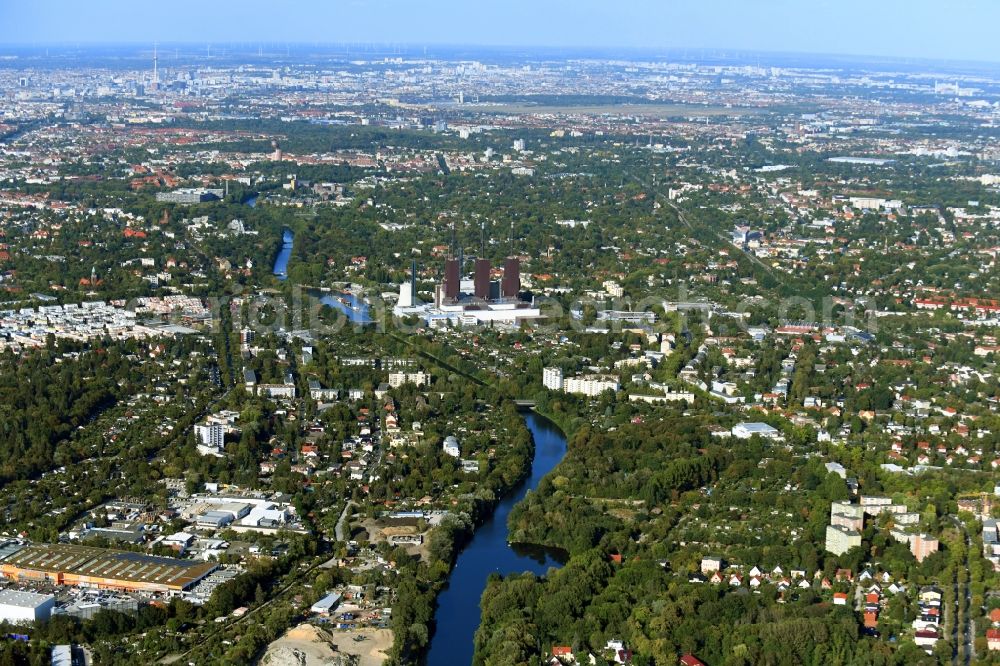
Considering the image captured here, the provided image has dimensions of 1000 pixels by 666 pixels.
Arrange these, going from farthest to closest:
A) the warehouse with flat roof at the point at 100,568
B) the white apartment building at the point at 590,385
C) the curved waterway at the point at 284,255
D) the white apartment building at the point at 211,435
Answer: the curved waterway at the point at 284,255 < the white apartment building at the point at 590,385 < the white apartment building at the point at 211,435 < the warehouse with flat roof at the point at 100,568

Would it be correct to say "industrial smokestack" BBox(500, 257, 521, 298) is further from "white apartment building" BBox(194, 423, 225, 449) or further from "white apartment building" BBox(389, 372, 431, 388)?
"white apartment building" BBox(194, 423, 225, 449)

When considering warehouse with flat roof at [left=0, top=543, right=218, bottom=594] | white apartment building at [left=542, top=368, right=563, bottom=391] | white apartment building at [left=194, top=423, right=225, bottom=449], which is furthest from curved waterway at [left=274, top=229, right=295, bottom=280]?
warehouse with flat roof at [left=0, top=543, right=218, bottom=594]

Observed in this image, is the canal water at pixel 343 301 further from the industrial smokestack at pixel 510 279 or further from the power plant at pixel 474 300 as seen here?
the industrial smokestack at pixel 510 279

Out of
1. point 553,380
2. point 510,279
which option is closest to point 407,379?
point 553,380

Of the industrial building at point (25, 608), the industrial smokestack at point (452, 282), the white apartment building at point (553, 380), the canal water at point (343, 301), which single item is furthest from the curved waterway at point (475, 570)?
the industrial smokestack at point (452, 282)

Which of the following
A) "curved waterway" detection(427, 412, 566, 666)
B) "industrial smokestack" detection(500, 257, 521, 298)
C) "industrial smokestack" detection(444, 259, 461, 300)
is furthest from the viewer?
"industrial smokestack" detection(500, 257, 521, 298)

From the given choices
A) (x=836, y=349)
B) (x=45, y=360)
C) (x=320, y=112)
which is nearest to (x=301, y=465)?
(x=45, y=360)
